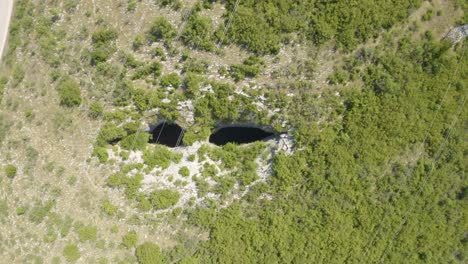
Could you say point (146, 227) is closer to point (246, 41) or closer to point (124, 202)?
point (124, 202)

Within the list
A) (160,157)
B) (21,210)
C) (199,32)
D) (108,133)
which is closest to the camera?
(199,32)

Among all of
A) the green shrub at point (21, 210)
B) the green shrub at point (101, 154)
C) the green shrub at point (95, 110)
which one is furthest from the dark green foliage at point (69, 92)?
the green shrub at point (21, 210)

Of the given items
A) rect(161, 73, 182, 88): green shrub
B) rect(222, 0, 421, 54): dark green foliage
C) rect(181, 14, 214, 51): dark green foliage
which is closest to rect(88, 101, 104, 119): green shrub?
rect(161, 73, 182, 88): green shrub

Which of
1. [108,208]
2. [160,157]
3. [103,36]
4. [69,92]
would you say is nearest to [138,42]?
[103,36]

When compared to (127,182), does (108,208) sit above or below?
below

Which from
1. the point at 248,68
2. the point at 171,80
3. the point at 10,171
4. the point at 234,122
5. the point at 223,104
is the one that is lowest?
the point at 10,171

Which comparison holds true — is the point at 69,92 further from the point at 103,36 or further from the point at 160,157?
the point at 160,157

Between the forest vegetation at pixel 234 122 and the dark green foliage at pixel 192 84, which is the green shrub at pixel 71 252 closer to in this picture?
the forest vegetation at pixel 234 122
